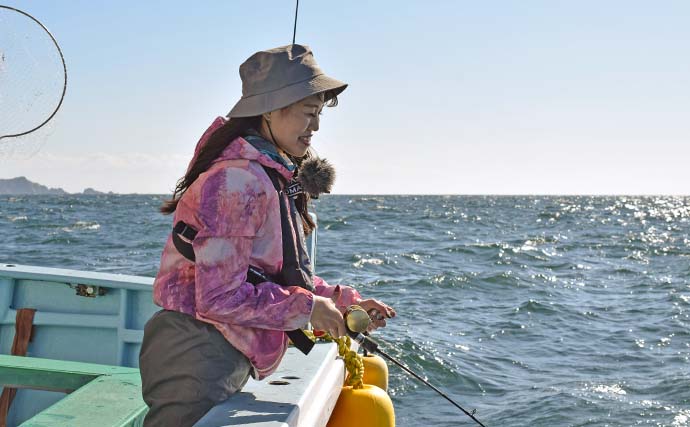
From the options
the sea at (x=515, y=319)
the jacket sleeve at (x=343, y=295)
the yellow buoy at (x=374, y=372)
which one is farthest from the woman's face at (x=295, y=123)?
the sea at (x=515, y=319)

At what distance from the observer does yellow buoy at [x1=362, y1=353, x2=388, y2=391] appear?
3350 millimetres

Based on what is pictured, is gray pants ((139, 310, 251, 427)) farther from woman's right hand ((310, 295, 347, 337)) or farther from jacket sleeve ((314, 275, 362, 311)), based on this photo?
jacket sleeve ((314, 275, 362, 311))

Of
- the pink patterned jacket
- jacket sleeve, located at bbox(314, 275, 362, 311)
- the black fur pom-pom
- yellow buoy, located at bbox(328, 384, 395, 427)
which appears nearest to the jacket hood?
the pink patterned jacket

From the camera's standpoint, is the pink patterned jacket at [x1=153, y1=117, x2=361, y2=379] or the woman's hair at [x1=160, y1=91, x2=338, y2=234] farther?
the woman's hair at [x1=160, y1=91, x2=338, y2=234]

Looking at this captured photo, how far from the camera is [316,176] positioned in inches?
96.0

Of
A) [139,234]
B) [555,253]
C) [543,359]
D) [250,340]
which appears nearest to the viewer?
[250,340]

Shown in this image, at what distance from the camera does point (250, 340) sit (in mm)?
2232

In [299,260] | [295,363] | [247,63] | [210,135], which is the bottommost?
[295,363]

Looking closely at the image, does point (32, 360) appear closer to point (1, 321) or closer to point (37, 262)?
point (1, 321)

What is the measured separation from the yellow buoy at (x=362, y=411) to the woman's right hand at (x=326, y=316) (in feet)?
1.95

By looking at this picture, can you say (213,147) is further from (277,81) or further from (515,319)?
(515,319)

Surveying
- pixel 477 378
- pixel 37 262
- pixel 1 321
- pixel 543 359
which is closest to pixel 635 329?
pixel 543 359

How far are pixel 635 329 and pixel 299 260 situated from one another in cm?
1013

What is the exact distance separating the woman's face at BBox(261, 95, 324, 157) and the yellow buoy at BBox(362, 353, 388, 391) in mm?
1289
